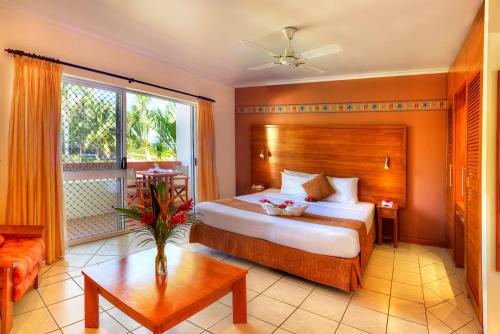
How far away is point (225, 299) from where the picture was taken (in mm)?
2471

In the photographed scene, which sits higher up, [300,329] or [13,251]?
[13,251]

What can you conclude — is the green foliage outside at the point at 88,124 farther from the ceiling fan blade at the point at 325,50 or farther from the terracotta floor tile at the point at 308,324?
the terracotta floor tile at the point at 308,324

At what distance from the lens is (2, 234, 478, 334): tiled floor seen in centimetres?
206

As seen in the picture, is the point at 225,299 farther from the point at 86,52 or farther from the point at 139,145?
the point at 139,145

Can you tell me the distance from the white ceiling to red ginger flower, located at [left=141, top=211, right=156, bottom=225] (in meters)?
1.88

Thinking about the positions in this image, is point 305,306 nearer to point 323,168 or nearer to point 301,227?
point 301,227

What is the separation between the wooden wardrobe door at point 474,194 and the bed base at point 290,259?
0.85 m

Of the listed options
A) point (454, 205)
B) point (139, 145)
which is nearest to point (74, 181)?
point (139, 145)

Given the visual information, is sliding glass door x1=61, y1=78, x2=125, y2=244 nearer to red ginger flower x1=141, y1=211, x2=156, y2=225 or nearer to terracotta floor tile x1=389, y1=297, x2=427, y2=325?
red ginger flower x1=141, y1=211, x2=156, y2=225

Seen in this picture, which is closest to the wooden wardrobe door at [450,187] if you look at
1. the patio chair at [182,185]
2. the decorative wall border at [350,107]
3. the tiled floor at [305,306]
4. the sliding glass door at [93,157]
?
the decorative wall border at [350,107]

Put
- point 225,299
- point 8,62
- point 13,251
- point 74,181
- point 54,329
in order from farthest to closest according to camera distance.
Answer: point 74,181 < point 8,62 < point 225,299 < point 13,251 < point 54,329

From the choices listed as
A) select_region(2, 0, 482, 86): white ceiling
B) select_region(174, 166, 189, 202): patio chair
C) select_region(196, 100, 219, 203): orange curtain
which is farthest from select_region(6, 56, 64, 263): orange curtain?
select_region(174, 166, 189, 202): patio chair

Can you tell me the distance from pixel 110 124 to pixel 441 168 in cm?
Answer: 464

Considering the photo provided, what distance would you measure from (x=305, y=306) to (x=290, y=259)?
0.50 meters
